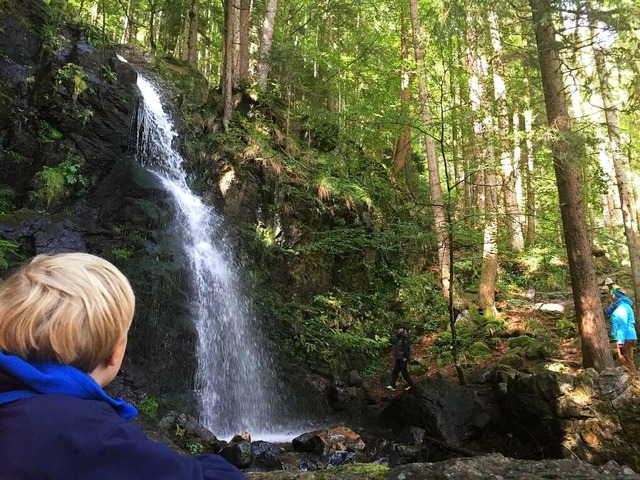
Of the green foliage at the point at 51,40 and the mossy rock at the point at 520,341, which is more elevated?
the green foliage at the point at 51,40

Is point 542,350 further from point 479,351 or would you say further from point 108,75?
point 108,75

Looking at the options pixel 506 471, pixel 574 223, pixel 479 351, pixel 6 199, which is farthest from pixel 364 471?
pixel 6 199

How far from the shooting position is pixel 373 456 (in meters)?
7.80

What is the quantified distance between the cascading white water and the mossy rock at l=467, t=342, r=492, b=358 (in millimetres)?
4914

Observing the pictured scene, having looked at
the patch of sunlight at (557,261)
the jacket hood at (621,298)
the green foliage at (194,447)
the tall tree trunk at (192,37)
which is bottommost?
the green foliage at (194,447)

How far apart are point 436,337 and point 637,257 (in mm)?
5414

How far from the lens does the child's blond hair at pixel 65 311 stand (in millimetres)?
1079

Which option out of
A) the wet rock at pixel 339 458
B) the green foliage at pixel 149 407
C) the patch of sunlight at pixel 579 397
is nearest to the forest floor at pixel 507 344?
the patch of sunlight at pixel 579 397

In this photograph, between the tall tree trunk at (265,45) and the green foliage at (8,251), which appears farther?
the tall tree trunk at (265,45)

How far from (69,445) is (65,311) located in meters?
0.31

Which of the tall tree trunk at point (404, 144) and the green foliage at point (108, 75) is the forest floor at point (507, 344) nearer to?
the tall tree trunk at point (404, 144)

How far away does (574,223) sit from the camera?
8.40m

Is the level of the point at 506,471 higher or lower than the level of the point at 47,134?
lower

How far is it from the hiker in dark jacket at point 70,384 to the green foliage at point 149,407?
809 cm
